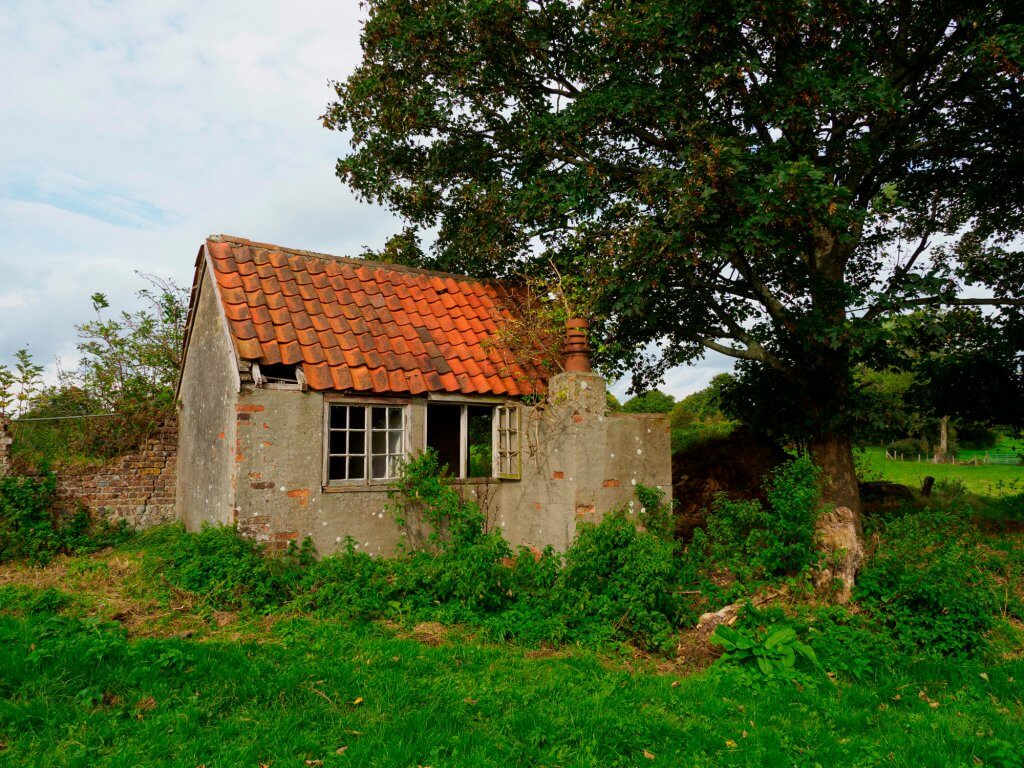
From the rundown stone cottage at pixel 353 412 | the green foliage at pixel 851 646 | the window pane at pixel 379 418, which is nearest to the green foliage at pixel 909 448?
the rundown stone cottage at pixel 353 412

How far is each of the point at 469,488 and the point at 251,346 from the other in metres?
3.85

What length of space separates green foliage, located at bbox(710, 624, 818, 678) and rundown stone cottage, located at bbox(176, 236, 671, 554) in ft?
8.41

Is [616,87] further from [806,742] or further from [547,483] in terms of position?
[806,742]

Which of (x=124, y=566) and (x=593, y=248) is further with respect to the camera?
(x=593, y=248)

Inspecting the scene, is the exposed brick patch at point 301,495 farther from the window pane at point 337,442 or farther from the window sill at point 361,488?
the window pane at point 337,442

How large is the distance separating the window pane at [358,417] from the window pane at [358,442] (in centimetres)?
10

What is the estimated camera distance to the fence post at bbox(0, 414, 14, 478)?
9938 millimetres

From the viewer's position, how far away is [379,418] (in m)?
9.37

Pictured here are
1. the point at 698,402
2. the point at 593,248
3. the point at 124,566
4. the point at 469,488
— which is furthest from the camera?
the point at 698,402

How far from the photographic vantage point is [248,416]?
8125 mm

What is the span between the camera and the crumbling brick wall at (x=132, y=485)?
34.6ft

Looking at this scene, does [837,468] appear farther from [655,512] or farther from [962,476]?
[962,476]

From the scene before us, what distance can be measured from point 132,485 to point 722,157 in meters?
11.4

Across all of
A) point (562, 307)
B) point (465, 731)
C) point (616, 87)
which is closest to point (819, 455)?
point (562, 307)
